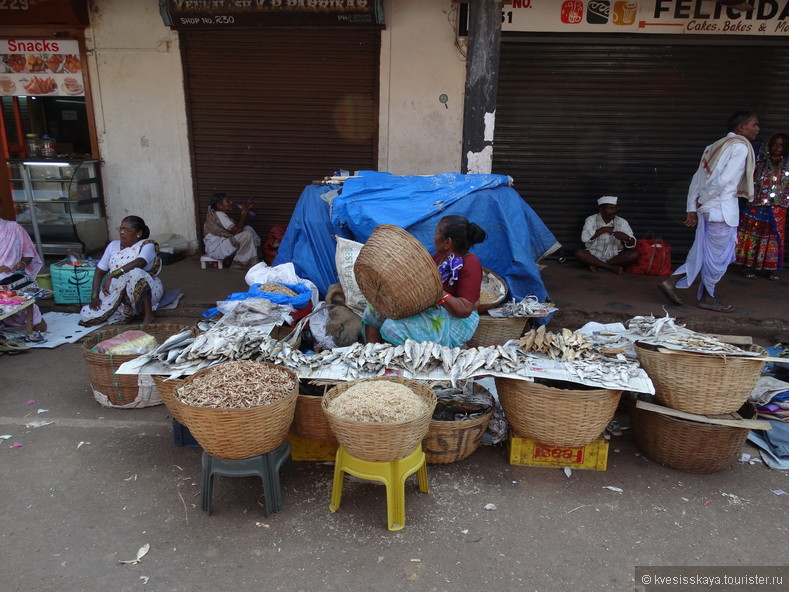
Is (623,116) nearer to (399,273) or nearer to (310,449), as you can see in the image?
(399,273)

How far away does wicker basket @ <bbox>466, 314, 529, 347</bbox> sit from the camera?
4.62 m

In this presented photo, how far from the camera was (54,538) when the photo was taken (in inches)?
107

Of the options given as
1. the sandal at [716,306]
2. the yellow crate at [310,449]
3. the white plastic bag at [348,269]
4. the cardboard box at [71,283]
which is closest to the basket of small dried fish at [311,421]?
the yellow crate at [310,449]

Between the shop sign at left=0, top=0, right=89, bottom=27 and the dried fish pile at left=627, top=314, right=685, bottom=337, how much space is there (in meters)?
7.53

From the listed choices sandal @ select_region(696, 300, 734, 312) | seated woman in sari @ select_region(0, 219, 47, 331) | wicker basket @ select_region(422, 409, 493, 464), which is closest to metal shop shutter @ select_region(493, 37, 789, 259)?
sandal @ select_region(696, 300, 734, 312)

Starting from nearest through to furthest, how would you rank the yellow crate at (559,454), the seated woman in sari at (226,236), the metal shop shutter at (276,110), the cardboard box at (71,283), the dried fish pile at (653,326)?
the yellow crate at (559,454)
the dried fish pile at (653,326)
the cardboard box at (71,283)
the seated woman in sari at (226,236)
the metal shop shutter at (276,110)

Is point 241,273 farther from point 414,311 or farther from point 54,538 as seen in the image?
point 54,538

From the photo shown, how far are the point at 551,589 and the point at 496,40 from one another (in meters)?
4.61

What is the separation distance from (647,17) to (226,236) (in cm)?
606

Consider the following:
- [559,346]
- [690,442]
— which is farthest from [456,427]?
[690,442]

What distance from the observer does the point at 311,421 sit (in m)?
3.19

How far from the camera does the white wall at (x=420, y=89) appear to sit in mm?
6902

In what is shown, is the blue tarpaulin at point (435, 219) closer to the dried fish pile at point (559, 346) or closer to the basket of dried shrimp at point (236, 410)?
the dried fish pile at point (559, 346)

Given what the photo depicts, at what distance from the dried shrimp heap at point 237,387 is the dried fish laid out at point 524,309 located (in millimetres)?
2276
